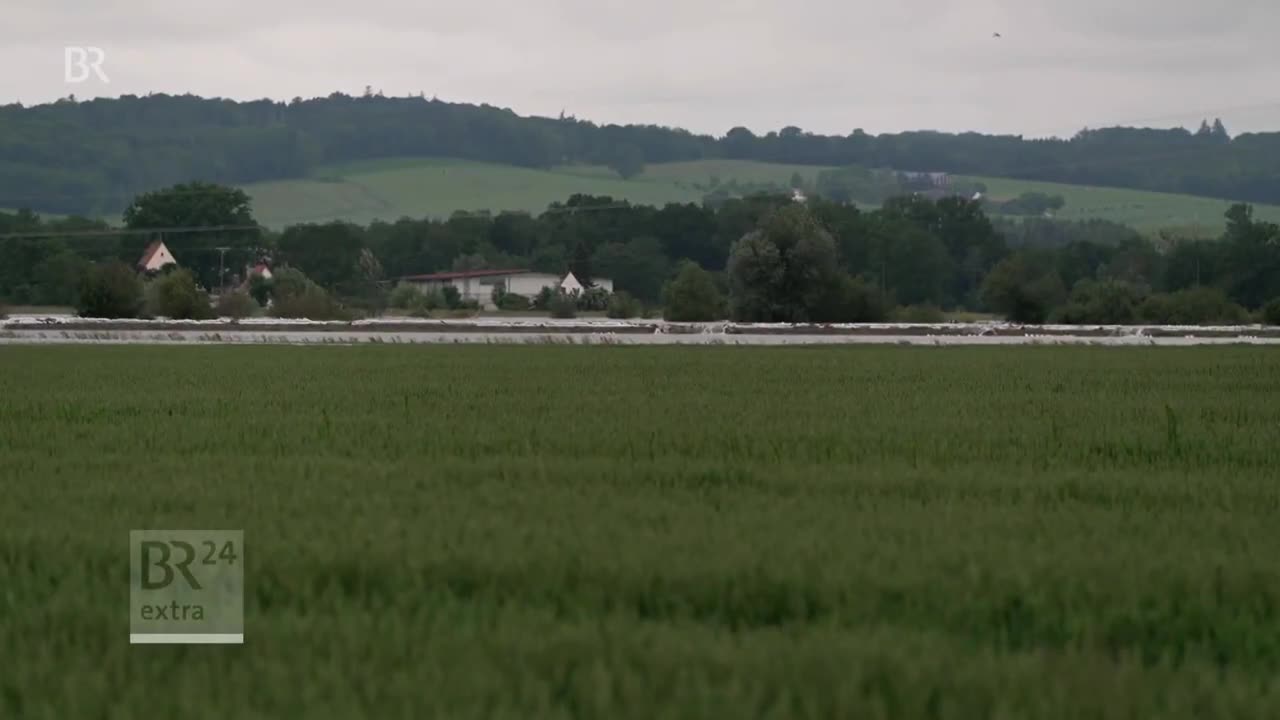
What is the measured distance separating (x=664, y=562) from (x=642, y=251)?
424 ft

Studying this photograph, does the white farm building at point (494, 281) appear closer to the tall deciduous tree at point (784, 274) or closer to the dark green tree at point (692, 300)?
the dark green tree at point (692, 300)

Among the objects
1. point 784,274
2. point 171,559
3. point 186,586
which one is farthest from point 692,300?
point 186,586

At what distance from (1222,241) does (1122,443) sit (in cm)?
10923

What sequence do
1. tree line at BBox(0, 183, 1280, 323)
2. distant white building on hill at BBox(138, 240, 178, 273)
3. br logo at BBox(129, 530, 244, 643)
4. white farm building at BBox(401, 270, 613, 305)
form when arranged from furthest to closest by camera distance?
white farm building at BBox(401, 270, 613, 305), distant white building on hill at BBox(138, 240, 178, 273), tree line at BBox(0, 183, 1280, 323), br logo at BBox(129, 530, 244, 643)

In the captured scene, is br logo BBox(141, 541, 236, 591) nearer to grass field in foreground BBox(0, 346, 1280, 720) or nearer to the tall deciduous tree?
grass field in foreground BBox(0, 346, 1280, 720)

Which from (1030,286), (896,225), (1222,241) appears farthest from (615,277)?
(1030,286)

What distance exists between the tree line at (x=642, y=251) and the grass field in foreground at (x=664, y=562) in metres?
64.6

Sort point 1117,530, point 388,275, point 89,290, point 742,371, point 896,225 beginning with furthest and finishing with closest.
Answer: point 388,275, point 896,225, point 89,290, point 742,371, point 1117,530

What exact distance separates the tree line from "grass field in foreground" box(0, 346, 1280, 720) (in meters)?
64.6

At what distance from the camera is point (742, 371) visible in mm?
28344

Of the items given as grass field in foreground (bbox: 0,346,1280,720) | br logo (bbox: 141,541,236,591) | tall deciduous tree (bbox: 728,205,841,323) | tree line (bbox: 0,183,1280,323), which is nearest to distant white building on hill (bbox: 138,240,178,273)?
tree line (bbox: 0,183,1280,323)

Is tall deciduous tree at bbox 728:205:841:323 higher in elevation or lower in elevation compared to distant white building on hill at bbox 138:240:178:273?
higher

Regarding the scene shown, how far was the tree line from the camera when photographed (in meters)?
108

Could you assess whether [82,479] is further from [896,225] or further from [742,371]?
[896,225]
